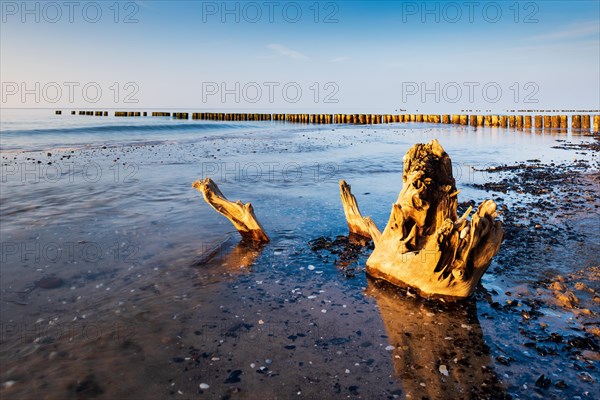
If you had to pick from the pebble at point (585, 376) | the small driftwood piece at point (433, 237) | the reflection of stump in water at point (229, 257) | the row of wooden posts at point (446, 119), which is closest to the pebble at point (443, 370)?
the pebble at point (585, 376)

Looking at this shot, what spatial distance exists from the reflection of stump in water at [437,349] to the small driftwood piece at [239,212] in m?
3.23

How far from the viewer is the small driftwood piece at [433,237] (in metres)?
5.20

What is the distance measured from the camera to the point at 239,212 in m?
8.17

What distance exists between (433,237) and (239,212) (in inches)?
167

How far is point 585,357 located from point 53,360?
566 centimetres

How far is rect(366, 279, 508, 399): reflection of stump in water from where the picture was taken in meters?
3.65

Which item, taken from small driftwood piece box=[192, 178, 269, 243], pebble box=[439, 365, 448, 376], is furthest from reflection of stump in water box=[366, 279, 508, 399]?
small driftwood piece box=[192, 178, 269, 243]

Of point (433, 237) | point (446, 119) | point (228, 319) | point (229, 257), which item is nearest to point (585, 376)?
point (433, 237)

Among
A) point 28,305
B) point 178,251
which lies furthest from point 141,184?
point 28,305

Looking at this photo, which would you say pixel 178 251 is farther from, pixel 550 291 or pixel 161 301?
pixel 550 291

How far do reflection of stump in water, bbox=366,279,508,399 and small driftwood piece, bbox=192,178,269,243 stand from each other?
10.6ft

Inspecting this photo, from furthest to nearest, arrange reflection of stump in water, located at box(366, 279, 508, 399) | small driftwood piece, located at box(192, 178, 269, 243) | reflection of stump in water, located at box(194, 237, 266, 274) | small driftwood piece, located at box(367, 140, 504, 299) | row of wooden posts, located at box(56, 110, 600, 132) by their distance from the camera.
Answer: row of wooden posts, located at box(56, 110, 600, 132) < small driftwood piece, located at box(192, 178, 269, 243) < reflection of stump in water, located at box(194, 237, 266, 274) < small driftwood piece, located at box(367, 140, 504, 299) < reflection of stump in water, located at box(366, 279, 508, 399)

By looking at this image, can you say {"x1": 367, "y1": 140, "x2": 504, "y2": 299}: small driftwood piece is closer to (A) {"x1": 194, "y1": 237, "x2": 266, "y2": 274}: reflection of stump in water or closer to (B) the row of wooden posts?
(A) {"x1": 194, "y1": 237, "x2": 266, "y2": 274}: reflection of stump in water

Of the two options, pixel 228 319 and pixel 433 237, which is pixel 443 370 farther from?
pixel 228 319
